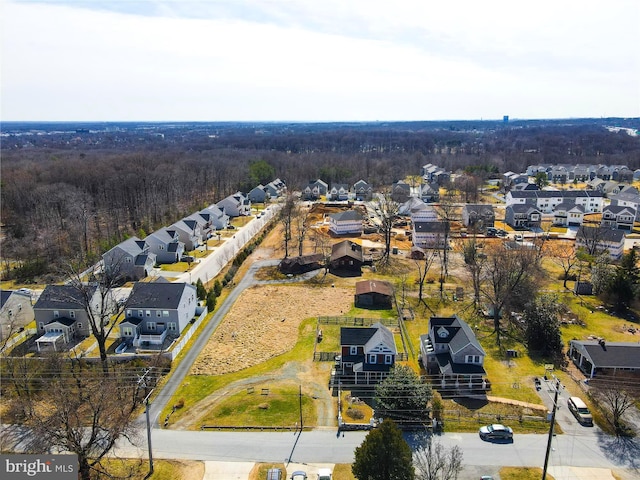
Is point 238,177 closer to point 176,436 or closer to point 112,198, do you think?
point 112,198

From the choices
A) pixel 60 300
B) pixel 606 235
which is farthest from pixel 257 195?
pixel 606 235

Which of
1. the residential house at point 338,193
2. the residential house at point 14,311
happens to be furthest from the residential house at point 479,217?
the residential house at point 14,311

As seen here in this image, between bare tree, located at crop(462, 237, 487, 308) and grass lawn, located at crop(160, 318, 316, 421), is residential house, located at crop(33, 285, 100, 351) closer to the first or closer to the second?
grass lawn, located at crop(160, 318, 316, 421)

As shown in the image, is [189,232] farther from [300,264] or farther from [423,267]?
[423,267]

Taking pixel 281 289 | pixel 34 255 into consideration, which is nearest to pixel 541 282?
pixel 281 289

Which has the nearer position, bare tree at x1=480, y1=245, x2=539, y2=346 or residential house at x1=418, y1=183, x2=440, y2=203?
bare tree at x1=480, y1=245, x2=539, y2=346

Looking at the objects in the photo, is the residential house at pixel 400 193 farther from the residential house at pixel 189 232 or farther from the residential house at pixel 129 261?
the residential house at pixel 129 261

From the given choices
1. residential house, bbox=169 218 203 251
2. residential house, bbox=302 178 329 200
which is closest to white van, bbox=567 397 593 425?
residential house, bbox=169 218 203 251
